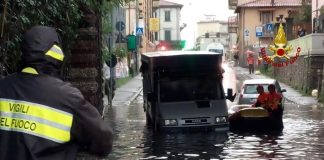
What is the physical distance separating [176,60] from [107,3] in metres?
5.31

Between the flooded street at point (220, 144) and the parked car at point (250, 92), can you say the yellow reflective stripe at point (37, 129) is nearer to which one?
the flooded street at point (220, 144)

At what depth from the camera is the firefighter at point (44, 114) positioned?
3.85 meters

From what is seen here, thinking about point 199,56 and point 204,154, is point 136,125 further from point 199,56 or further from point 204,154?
point 204,154

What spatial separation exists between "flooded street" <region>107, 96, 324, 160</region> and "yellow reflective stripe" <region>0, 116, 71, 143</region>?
1067cm

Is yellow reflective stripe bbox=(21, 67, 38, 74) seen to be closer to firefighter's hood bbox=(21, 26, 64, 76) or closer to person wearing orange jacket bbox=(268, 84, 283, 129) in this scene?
firefighter's hood bbox=(21, 26, 64, 76)

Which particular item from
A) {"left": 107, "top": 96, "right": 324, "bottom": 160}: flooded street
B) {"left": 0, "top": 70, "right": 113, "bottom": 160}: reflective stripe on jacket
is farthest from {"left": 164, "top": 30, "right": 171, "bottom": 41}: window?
{"left": 0, "top": 70, "right": 113, "bottom": 160}: reflective stripe on jacket

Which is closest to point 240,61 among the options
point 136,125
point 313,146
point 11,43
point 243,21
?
point 243,21

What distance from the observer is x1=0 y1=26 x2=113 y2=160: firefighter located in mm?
3854

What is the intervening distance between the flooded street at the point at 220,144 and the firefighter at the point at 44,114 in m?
10.6

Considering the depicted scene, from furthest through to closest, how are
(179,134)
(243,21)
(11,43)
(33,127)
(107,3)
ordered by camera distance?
(243,21) < (179,134) < (107,3) < (11,43) < (33,127)

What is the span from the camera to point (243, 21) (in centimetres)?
8669

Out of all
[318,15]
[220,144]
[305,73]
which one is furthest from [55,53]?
[318,15]

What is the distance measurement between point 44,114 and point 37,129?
92mm

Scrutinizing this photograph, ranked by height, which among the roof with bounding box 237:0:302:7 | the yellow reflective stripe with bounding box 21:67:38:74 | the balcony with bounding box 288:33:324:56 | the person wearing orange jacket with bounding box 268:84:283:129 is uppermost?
the roof with bounding box 237:0:302:7
